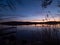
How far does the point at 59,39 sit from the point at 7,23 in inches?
154

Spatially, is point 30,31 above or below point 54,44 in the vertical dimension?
above

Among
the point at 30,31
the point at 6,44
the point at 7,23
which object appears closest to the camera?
the point at 6,44

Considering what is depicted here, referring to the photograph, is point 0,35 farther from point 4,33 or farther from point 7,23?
point 7,23

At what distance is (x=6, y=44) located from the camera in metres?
8.41

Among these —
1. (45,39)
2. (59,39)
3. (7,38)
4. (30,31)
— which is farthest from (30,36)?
(7,38)

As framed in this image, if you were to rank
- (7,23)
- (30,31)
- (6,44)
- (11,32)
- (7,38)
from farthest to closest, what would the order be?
(30,31) → (7,23) → (11,32) → (7,38) → (6,44)

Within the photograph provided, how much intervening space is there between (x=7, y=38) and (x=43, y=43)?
2654mm

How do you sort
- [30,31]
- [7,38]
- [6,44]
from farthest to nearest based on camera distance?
[30,31] < [7,38] < [6,44]

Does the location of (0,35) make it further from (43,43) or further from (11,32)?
(43,43)

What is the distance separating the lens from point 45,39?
10.9m

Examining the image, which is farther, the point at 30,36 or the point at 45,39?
the point at 30,36

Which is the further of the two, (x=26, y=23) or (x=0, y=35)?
(x=26, y=23)

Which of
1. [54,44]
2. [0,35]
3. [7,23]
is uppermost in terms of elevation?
[7,23]

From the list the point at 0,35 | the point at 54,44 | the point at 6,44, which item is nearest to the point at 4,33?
the point at 0,35
